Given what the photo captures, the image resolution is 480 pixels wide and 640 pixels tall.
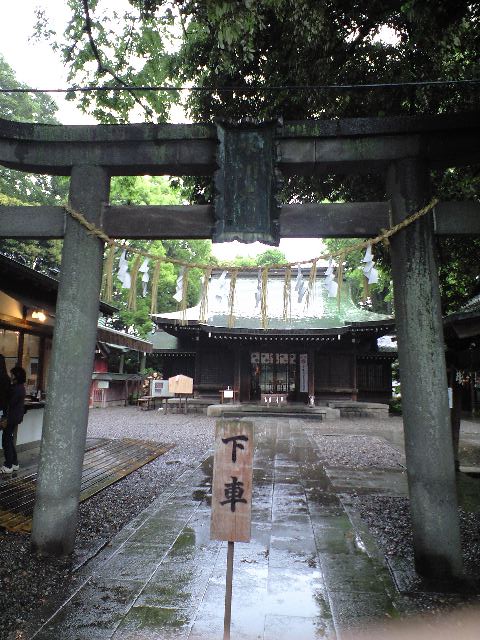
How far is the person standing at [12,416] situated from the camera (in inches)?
287

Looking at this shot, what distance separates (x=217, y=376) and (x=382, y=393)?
867 cm

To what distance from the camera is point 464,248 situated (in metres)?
8.46

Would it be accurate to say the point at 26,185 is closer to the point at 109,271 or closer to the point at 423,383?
the point at 109,271

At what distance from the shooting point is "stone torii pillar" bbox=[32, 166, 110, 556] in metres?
4.10

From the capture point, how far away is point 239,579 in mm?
3742

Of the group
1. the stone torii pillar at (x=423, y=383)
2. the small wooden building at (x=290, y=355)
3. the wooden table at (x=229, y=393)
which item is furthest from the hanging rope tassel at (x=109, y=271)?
the wooden table at (x=229, y=393)

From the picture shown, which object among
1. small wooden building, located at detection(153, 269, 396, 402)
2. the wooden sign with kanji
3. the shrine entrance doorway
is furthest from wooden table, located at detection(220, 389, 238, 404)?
the wooden sign with kanji

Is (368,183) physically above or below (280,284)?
below

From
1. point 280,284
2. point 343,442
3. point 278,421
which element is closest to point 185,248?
point 280,284

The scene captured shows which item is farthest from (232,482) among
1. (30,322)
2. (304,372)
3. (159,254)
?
(159,254)

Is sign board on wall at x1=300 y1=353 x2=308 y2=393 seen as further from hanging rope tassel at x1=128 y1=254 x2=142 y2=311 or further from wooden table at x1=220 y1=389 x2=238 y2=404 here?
hanging rope tassel at x1=128 y1=254 x2=142 y2=311

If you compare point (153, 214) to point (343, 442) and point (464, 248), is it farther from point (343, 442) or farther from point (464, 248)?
point (343, 442)

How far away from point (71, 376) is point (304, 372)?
58.2ft

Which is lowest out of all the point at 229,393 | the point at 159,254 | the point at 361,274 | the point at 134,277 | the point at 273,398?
the point at 273,398
